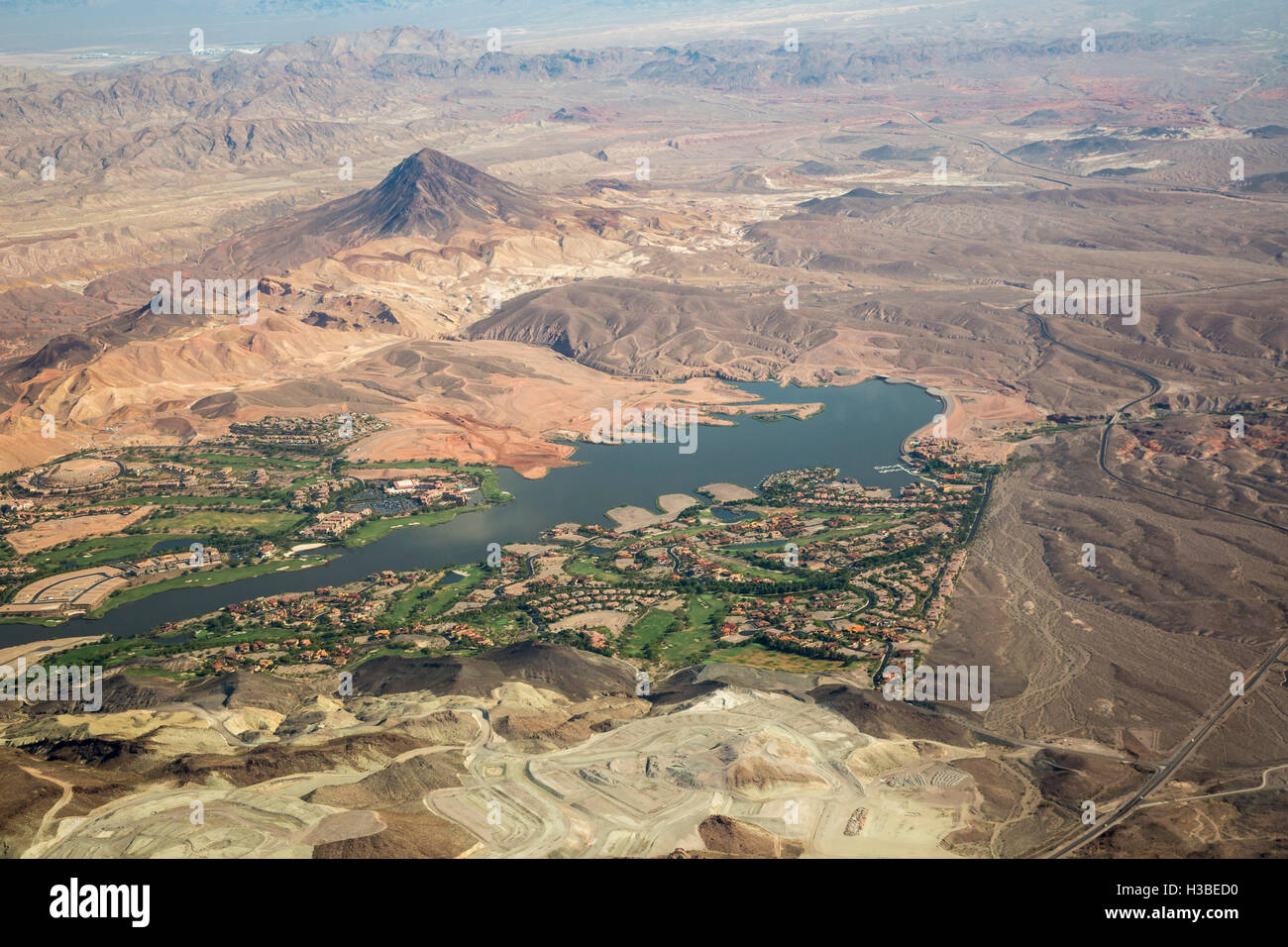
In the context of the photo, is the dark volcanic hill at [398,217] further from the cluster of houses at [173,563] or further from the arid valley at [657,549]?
the cluster of houses at [173,563]

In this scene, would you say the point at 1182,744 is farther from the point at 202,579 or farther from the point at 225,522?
the point at 225,522

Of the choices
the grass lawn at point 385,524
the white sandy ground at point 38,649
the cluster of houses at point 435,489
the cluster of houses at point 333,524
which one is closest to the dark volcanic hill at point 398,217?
the cluster of houses at point 435,489

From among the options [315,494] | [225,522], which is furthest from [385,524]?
[225,522]

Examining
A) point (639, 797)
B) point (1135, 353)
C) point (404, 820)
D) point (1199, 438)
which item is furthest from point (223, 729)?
point (1135, 353)

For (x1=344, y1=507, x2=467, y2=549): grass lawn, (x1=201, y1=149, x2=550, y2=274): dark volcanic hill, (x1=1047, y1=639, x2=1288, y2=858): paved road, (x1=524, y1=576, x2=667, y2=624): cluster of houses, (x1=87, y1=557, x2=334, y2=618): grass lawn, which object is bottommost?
(x1=1047, y1=639, x2=1288, y2=858): paved road

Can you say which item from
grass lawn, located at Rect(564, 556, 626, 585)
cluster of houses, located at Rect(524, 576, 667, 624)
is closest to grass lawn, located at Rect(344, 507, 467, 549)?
grass lawn, located at Rect(564, 556, 626, 585)

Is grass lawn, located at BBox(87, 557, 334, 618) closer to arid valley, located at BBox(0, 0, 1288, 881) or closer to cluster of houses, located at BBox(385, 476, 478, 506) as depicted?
arid valley, located at BBox(0, 0, 1288, 881)

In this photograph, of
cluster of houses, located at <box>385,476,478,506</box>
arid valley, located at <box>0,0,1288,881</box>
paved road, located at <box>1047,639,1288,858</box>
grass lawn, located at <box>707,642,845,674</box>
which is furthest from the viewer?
cluster of houses, located at <box>385,476,478,506</box>
